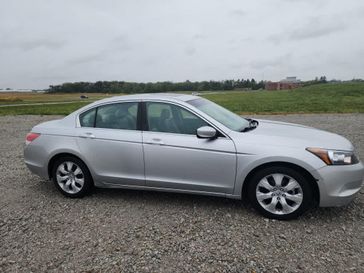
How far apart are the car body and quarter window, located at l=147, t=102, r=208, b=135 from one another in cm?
1

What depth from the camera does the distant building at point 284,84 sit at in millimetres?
100438

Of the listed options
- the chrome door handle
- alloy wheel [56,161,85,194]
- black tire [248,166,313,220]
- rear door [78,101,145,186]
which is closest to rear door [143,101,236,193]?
rear door [78,101,145,186]

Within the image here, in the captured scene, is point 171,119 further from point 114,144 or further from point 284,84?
point 284,84

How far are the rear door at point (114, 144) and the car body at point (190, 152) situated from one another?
14 millimetres

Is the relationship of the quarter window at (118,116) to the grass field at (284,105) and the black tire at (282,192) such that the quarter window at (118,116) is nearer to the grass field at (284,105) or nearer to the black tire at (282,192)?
the black tire at (282,192)

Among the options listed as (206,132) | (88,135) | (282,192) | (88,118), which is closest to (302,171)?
(282,192)

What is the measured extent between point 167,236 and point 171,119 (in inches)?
58.7

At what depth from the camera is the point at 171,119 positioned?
397cm

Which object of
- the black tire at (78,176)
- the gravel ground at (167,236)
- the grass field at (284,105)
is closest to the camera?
the gravel ground at (167,236)

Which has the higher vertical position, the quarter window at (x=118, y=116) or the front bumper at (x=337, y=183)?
the quarter window at (x=118, y=116)

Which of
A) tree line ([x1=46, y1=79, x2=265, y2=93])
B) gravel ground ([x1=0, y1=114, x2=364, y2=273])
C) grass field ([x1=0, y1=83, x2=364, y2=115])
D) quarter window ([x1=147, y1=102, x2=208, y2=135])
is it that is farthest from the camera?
tree line ([x1=46, y1=79, x2=265, y2=93])

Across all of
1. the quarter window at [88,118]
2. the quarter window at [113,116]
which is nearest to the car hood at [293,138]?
the quarter window at [113,116]

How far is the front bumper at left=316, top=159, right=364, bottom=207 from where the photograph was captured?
3340mm

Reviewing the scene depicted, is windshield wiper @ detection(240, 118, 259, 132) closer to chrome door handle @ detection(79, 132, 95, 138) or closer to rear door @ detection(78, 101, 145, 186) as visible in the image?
rear door @ detection(78, 101, 145, 186)
